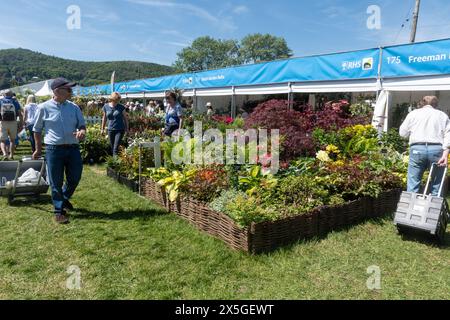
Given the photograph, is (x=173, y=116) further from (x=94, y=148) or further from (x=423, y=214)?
(x=423, y=214)

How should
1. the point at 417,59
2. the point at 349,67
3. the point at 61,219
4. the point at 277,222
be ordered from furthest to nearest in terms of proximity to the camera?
the point at 349,67 < the point at 417,59 < the point at 61,219 < the point at 277,222

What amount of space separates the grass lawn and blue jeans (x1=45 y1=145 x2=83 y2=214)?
35cm

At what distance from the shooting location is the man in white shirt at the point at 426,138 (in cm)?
454

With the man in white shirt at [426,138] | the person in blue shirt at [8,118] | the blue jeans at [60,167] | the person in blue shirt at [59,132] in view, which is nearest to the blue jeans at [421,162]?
the man in white shirt at [426,138]

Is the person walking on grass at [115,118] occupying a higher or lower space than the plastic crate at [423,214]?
higher

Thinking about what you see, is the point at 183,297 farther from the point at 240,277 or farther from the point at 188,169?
the point at 188,169

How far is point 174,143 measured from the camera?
6520 millimetres

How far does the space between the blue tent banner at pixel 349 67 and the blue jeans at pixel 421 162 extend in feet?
12.5

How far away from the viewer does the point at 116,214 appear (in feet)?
16.9

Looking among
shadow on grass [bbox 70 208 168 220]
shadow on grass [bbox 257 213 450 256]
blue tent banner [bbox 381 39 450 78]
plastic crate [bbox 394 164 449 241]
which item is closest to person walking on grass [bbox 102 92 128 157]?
shadow on grass [bbox 70 208 168 220]

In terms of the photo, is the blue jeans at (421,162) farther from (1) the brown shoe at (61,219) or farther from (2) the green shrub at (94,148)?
(2) the green shrub at (94,148)

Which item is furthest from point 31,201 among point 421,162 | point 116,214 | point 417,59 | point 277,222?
point 417,59

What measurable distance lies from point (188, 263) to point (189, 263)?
11 mm

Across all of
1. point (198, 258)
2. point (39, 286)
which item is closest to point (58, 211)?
point (39, 286)
